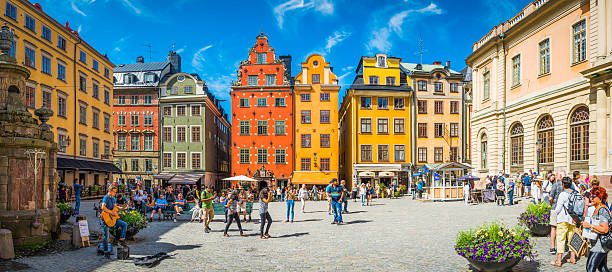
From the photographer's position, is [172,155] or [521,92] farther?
[172,155]

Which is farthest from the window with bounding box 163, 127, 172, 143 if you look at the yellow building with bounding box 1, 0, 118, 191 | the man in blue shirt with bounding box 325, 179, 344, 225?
the man in blue shirt with bounding box 325, 179, 344, 225

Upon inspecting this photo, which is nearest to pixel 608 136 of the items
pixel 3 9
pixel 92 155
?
pixel 3 9

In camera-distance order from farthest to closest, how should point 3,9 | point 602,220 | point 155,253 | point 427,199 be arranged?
point 427,199 < point 3,9 < point 155,253 < point 602,220

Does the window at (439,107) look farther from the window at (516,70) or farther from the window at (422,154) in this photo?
the window at (516,70)

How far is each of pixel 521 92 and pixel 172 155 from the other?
36.4 metres

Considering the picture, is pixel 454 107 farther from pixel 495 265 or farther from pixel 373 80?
pixel 495 265

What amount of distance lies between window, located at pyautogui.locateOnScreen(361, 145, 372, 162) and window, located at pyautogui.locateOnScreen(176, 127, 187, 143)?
20.6 metres

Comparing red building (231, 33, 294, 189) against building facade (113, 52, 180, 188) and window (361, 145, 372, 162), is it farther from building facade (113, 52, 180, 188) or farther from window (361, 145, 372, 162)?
building facade (113, 52, 180, 188)

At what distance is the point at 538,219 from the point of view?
12500 mm

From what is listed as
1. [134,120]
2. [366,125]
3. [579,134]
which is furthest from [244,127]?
[579,134]

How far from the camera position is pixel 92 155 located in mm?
40406

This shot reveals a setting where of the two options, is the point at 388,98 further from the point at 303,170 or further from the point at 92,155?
the point at 92,155

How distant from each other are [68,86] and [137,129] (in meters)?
12.6

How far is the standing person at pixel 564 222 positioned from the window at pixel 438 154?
38489mm
